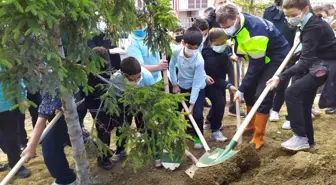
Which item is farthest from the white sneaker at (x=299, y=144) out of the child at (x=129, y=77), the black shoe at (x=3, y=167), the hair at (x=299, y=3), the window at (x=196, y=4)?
the window at (x=196, y=4)

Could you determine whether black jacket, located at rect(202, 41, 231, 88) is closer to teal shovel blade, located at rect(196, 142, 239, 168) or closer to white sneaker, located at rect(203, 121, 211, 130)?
white sneaker, located at rect(203, 121, 211, 130)

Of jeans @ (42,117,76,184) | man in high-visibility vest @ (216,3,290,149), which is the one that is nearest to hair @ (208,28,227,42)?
man in high-visibility vest @ (216,3,290,149)

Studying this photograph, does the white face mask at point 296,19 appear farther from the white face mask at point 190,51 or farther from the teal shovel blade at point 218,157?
the teal shovel blade at point 218,157

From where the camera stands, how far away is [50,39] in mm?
2520

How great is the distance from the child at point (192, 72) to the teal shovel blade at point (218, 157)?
3.07ft

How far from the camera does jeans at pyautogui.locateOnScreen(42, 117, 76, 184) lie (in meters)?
3.48

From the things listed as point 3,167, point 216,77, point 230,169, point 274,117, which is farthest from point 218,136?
point 3,167

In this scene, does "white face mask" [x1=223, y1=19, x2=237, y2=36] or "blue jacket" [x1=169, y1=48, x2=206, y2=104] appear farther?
"blue jacket" [x1=169, y1=48, x2=206, y2=104]

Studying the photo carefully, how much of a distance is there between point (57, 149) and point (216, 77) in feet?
7.42

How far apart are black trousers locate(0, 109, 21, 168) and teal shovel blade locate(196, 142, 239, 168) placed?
7.16 ft

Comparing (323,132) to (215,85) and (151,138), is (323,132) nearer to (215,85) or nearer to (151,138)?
(215,85)

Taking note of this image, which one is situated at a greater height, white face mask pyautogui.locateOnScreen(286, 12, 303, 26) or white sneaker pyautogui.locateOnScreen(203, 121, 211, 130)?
white face mask pyautogui.locateOnScreen(286, 12, 303, 26)

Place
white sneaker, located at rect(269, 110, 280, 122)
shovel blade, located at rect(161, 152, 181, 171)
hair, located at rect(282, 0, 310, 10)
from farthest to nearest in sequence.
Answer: white sneaker, located at rect(269, 110, 280, 122), shovel blade, located at rect(161, 152, 181, 171), hair, located at rect(282, 0, 310, 10)

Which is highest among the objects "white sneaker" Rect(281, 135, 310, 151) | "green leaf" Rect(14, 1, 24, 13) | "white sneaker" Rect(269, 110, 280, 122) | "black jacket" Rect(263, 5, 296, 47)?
"green leaf" Rect(14, 1, 24, 13)
